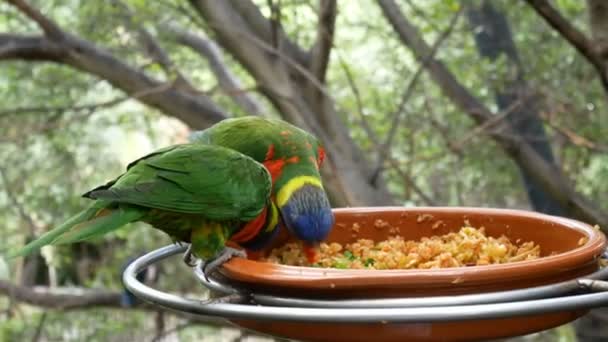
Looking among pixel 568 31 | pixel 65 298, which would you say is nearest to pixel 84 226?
pixel 568 31

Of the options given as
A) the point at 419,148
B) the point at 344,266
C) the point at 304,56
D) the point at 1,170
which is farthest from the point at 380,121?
the point at 344,266

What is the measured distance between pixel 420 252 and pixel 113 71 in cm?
212

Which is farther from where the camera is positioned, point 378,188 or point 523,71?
point 523,71

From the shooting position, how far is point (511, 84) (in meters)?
3.33

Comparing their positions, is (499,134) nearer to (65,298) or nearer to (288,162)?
(288,162)

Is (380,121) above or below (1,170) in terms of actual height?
above

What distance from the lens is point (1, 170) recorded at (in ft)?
11.7

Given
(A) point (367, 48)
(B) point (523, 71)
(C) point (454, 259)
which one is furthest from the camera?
(A) point (367, 48)

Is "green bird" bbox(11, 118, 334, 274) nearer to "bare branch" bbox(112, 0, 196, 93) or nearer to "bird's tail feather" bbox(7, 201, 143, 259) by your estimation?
"bird's tail feather" bbox(7, 201, 143, 259)

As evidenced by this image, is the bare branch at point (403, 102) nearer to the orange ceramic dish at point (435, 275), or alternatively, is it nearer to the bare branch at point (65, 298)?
the orange ceramic dish at point (435, 275)

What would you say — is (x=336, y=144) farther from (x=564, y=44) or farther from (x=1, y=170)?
(x=1, y=170)

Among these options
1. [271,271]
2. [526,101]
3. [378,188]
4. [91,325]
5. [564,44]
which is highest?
[564,44]

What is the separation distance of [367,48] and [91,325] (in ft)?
7.54

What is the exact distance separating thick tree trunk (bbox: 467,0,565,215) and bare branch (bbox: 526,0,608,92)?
46.5 inches
